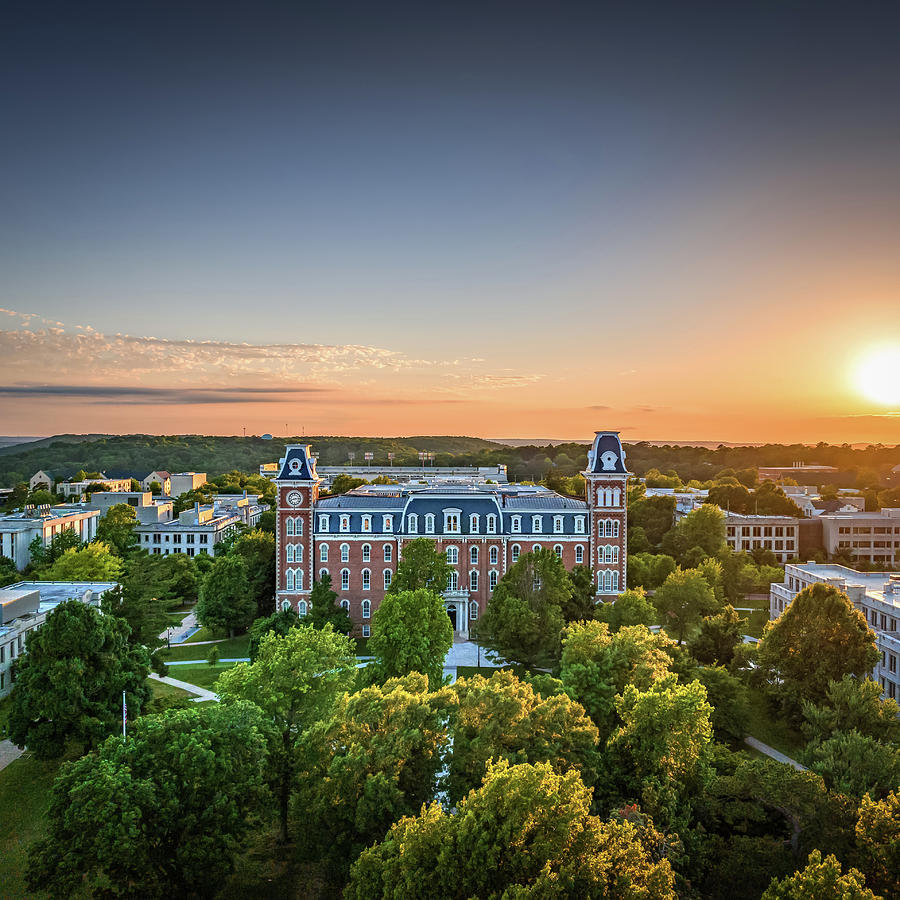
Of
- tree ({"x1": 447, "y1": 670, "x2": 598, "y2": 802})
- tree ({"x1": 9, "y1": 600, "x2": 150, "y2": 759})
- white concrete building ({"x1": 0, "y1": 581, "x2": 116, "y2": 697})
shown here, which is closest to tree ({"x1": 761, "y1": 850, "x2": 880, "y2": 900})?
tree ({"x1": 447, "y1": 670, "x2": 598, "y2": 802})

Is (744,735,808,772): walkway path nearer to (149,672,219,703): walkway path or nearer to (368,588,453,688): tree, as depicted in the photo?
(368,588,453,688): tree

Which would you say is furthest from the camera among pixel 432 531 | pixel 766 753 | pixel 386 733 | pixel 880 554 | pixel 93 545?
pixel 880 554

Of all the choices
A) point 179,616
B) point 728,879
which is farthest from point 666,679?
point 179,616

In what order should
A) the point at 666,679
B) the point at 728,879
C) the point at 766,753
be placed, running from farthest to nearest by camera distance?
the point at 766,753, the point at 666,679, the point at 728,879

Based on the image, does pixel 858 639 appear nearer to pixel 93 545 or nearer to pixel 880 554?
pixel 880 554

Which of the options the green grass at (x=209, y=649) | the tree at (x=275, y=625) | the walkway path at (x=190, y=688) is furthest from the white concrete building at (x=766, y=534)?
the walkway path at (x=190, y=688)

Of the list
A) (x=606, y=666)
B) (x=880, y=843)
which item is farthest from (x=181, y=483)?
(x=880, y=843)
